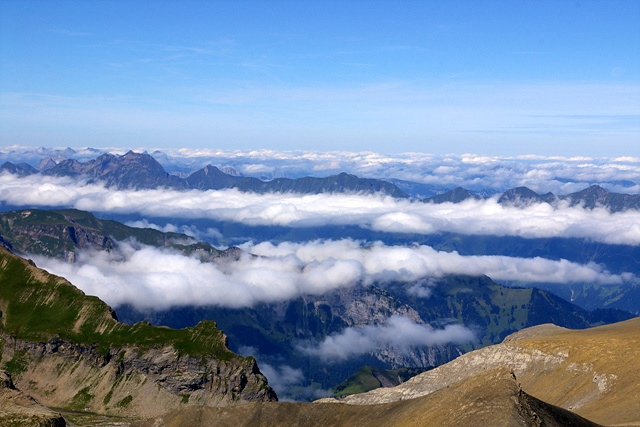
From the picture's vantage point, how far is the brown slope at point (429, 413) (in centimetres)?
11206

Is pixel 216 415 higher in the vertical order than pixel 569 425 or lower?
lower

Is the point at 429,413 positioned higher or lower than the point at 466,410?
lower

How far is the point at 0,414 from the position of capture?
15950 cm

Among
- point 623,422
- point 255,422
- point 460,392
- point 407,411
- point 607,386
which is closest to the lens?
point 460,392

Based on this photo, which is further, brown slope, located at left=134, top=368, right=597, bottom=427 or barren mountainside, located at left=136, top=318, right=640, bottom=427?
barren mountainside, located at left=136, top=318, right=640, bottom=427

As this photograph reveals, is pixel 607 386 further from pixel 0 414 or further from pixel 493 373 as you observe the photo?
pixel 0 414

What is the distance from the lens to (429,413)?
129000 mm

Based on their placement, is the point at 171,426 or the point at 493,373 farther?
the point at 171,426

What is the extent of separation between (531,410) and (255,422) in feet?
297

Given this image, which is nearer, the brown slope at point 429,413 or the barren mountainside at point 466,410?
the brown slope at point 429,413

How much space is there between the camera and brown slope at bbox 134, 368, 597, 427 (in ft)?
368

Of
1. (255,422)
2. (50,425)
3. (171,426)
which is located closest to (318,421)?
(255,422)

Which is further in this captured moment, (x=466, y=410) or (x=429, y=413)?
(x=429, y=413)

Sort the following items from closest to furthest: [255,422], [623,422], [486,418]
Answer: [486,418], [623,422], [255,422]
